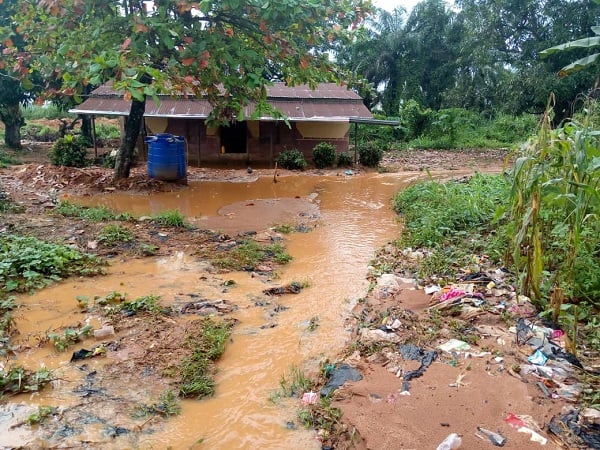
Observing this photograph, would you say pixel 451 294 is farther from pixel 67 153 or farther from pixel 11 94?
pixel 11 94

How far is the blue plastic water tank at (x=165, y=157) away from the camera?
40.3 ft

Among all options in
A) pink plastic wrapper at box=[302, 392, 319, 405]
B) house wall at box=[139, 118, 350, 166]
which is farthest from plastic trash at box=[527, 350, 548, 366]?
house wall at box=[139, 118, 350, 166]

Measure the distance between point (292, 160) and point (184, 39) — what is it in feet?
26.2

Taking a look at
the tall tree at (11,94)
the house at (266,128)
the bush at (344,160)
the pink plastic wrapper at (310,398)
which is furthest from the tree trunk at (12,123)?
the pink plastic wrapper at (310,398)

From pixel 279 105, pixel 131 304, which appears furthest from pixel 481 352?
pixel 279 105

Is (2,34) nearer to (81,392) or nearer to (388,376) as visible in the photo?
(81,392)

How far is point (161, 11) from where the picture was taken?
26.3ft

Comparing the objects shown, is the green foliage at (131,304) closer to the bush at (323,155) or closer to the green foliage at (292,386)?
the green foliage at (292,386)

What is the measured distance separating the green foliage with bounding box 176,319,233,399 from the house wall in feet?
41.5

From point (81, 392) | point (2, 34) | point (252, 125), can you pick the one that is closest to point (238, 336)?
point (81, 392)

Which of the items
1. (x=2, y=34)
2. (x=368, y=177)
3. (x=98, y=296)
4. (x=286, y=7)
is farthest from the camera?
(x=368, y=177)

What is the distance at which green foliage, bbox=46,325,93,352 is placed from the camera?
14.1 ft

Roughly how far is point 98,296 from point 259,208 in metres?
5.52

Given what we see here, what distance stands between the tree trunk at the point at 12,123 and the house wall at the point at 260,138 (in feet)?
19.4
